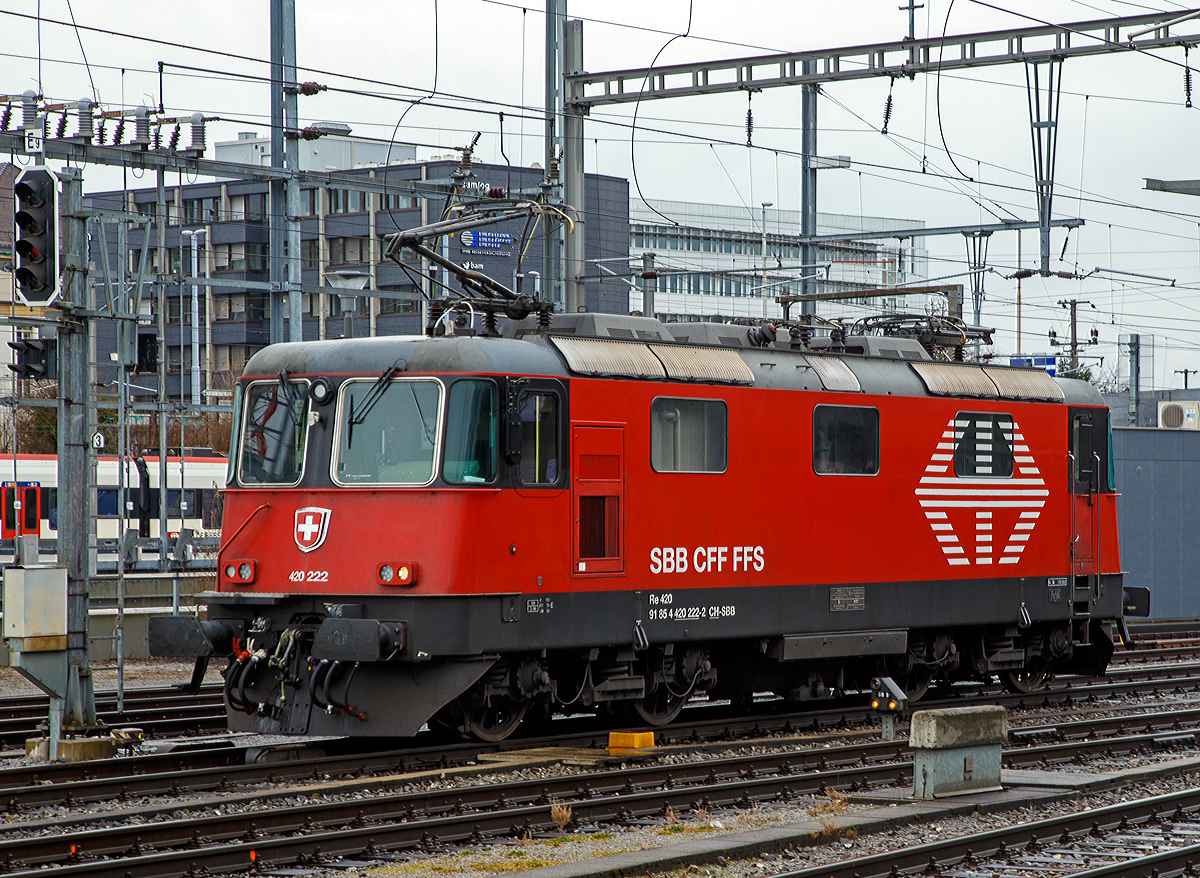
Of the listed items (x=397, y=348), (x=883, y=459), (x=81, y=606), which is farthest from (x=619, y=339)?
(x=81, y=606)

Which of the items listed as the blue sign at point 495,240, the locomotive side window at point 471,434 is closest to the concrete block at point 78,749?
the locomotive side window at point 471,434

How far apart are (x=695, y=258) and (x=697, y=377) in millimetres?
91013

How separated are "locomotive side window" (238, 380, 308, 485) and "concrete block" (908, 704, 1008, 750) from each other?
5.85 metres

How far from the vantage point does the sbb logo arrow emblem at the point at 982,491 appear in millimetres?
17625

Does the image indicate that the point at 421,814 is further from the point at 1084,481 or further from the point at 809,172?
the point at 809,172

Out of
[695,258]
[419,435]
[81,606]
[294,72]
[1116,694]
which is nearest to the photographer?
[419,435]

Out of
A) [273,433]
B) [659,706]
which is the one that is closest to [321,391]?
[273,433]

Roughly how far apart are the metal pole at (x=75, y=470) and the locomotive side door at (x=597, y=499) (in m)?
4.55

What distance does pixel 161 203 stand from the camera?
24.5 metres

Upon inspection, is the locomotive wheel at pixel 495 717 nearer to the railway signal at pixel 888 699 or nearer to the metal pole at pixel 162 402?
the railway signal at pixel 888 699

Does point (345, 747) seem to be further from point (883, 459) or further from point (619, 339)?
point (883, 459)

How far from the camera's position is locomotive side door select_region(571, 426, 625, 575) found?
13906mm

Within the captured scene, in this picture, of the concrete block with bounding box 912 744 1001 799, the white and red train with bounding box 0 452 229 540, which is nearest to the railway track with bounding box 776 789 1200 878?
the concrete block with bounding box 912 744 1001 799

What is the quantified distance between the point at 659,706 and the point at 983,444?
541cm
